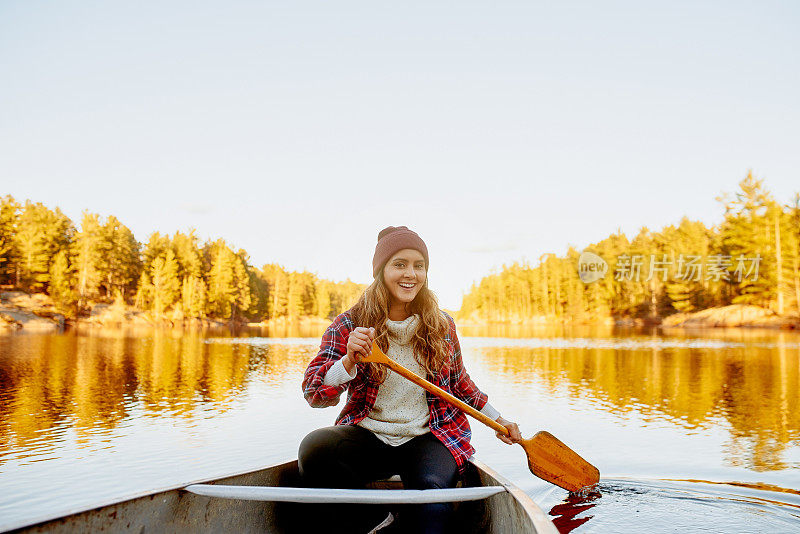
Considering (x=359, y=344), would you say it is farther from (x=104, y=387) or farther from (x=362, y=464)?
(x=104, y=387)

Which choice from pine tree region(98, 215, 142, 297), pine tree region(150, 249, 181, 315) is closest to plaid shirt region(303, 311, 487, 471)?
pine tree region(98, 215, 142, 297)

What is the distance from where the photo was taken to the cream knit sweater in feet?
11.0

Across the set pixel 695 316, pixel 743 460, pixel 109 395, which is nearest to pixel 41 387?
pixel 109 395

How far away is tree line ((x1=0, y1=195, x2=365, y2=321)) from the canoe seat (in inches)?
2460

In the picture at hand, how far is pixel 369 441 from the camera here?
3305 mm

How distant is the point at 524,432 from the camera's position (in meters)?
8.74

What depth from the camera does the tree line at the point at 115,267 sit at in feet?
197

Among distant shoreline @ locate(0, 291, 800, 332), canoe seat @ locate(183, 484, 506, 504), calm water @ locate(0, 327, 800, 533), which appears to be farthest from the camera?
distant shoreline @ locate(0, 291, 800, 332)

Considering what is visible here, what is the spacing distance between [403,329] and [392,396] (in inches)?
15.3

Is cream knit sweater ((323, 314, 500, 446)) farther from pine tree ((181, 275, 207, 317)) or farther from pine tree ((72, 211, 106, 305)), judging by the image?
pine tree ((181, 275, 207, 317))

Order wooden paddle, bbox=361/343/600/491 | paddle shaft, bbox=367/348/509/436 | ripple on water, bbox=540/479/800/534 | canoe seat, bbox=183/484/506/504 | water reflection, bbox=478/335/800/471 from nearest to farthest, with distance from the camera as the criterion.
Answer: canoe seat, bbox=183/484/506/504 < paddle shaft, bbox=367/348/509/436 < wooden paddle, bbox=361/343/600/491 < ripple on water, bbox=540/479/800/534 < water reflection, bbox=478/335/800/471

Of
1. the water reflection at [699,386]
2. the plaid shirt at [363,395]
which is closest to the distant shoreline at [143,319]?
the water reflection at [699,386]

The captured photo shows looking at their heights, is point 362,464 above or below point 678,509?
above

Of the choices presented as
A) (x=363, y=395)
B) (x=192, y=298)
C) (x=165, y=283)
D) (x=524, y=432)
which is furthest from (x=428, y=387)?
(x=165, y=283)
